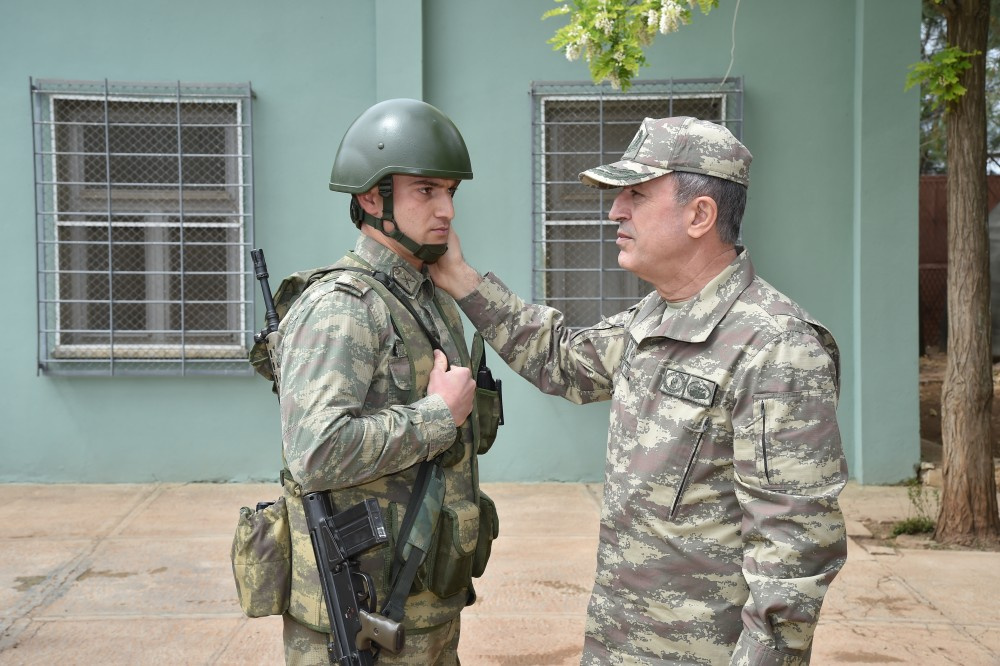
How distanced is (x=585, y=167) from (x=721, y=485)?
4.35 meters

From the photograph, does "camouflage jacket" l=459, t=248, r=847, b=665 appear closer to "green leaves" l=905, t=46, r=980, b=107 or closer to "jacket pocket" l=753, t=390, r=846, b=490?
"jacket pocket" l=753, t=390, r=846, b=490

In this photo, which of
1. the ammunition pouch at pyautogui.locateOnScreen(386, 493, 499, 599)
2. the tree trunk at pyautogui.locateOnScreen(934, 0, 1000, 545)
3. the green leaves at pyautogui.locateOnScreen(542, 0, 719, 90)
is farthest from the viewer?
the tree trunk at pyautogui.locateOnScreen(934, 0, 1000, 545)

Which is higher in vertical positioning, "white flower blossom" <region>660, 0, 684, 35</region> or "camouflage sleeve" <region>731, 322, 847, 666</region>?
"white flower blossom" <region>660, 0, 684, 35</region>

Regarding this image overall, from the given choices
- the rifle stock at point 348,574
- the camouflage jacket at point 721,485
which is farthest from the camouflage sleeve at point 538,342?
the rifle stock at point 348,574

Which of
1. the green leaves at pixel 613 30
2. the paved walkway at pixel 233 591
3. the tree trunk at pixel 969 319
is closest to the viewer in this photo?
the paved walkway at pixel 233 591

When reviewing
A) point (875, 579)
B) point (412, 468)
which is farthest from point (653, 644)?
point (875, 579)

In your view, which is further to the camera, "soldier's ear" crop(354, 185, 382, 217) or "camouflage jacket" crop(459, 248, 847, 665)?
"soldier's ear" crop(354, 185, 382, 217)

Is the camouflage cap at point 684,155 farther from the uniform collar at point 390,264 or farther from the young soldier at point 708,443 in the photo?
the uniform collar at point 390,264

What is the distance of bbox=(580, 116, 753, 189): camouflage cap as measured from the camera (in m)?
1.97

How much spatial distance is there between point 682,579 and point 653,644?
0.16 m

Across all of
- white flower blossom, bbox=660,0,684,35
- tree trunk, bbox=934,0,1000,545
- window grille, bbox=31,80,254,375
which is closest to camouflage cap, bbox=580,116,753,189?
white flower blossom, bbox=660,0,684,35

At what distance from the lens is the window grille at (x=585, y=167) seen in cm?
591

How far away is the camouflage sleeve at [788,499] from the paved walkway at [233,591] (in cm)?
194

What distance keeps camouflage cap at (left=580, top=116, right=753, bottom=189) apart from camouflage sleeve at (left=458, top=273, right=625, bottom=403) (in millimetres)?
511
